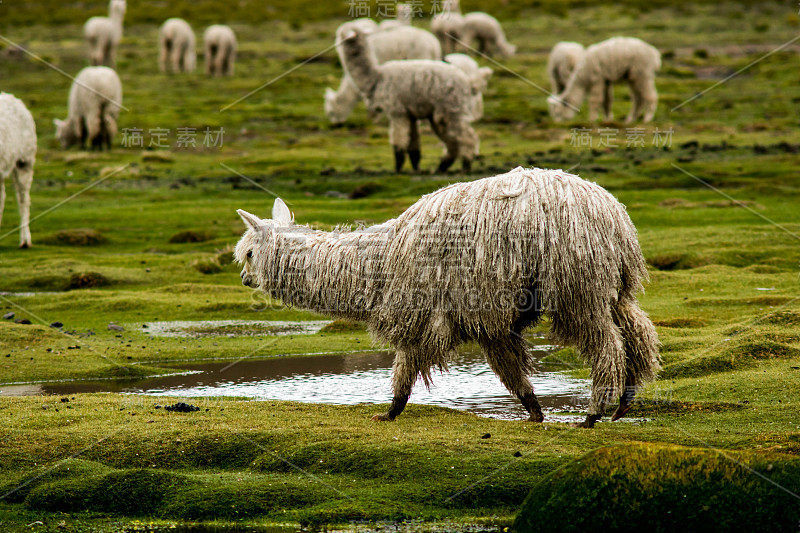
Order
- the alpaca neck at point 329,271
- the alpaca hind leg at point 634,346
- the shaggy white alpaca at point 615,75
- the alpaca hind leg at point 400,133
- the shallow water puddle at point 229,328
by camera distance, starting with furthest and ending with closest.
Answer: the shaggy white alpaca at point 615,75 < the alpaca hind leg at point 400,133 < the shallow water puddle at point 229,328 < the alpaca neck at point 329,271 < the alpaca hind leg at point 634,346

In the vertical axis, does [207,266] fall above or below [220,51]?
below

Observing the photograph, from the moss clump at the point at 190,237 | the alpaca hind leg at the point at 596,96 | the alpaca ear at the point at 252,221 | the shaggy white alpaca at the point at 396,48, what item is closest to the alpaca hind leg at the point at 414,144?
the moss clump at the point at 190,237

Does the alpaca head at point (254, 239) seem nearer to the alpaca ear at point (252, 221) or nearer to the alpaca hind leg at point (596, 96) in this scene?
the alpaca ear at point (252, 221)

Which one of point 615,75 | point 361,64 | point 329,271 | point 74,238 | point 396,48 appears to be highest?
point 396,48

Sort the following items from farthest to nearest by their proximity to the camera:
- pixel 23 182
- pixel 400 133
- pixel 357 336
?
pixel 400 133 → pixel 23 182 → pixel 357 336

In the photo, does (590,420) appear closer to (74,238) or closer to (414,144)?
(74,238)

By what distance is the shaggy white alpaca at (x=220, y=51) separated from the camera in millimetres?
56750

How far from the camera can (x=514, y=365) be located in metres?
8.99

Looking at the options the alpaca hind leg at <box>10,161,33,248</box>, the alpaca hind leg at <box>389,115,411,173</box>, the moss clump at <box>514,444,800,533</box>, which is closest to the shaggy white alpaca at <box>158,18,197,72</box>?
the alpaca hind leg at <box>389,115,411,173</box>

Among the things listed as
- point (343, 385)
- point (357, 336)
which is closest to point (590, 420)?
point (343, 385)

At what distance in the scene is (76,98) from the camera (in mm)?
34719

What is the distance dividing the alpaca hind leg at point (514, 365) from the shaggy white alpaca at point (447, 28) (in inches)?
1820

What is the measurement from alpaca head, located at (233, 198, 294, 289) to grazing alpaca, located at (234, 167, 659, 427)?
2.41 feet

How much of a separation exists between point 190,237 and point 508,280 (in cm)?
1500
